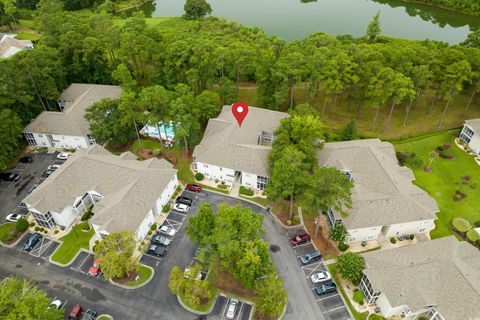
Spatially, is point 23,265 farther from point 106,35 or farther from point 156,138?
point 106,35

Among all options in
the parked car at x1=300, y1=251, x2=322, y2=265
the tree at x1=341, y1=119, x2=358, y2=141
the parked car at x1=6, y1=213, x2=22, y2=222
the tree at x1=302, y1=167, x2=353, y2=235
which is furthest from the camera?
the tree at x1=341, y1=119, x2=358, y2=141

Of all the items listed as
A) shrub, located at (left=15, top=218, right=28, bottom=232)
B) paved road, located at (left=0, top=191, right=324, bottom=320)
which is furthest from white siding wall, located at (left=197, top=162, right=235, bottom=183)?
shrub, located at (left=15, top=218, right=28, bottom=232)

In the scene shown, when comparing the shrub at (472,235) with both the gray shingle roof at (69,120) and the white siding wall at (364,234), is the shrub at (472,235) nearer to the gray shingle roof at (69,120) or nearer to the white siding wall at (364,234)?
the white siding wall at (364,234)

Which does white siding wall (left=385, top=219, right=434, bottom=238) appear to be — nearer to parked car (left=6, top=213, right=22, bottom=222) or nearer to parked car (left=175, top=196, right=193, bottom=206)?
parked car (left=175, top=196, right=193, bottom=206)

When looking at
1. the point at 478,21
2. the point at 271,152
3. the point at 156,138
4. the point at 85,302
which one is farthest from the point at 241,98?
the point at 478,21

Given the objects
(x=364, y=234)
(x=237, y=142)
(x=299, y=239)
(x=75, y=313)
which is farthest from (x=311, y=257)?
(x=75, y=313)

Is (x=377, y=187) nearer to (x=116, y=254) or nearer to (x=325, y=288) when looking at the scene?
(x=325, y=288)
